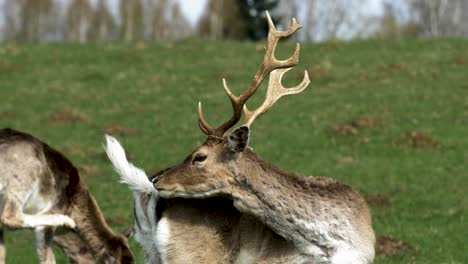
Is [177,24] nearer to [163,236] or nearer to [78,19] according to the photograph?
[78,19]

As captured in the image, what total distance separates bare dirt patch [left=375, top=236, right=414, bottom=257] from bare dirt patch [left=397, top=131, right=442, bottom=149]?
5899 mm

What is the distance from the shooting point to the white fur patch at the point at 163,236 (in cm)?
773

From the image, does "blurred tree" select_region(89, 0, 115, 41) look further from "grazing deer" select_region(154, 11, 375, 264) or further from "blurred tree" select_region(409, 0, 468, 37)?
"grazing deer" select_region(154, 11, 375, 264)

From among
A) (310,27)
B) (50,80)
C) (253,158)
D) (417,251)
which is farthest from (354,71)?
(310,27)

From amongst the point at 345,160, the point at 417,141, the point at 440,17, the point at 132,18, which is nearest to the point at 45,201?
the point at 345,160

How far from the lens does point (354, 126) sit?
18688mm

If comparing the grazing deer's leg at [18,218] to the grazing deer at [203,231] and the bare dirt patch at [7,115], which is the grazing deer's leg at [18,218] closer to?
the grazing deer at [203,231]

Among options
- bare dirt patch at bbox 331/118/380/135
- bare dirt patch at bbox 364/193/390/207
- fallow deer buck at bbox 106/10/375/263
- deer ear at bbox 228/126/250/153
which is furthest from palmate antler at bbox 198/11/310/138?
bare dirt patch at bbox 331/118/380/135

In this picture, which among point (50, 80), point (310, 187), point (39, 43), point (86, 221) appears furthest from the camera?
point (39, 43)

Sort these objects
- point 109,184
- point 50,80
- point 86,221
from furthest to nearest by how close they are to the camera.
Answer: point 50,80, point 109,184, point 86,221

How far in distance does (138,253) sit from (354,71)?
13.8 meters

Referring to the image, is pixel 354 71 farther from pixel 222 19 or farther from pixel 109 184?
pixel 222 19

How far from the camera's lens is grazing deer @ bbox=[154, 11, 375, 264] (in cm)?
732

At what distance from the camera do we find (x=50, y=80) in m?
24.1
